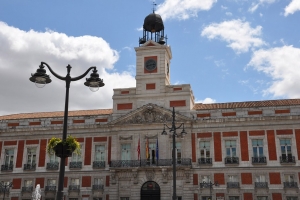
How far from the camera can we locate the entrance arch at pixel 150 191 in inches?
1339

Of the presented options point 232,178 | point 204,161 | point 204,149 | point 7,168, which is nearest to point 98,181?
point 7,168

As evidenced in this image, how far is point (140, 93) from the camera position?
37.1 meters

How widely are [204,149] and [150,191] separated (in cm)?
624

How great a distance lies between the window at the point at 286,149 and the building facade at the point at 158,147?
0.09m

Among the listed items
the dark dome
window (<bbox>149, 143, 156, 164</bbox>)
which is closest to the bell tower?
the dark dome

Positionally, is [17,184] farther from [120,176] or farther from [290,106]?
[290,106]

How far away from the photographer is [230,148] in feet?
111

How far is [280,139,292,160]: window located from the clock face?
46.4 ft

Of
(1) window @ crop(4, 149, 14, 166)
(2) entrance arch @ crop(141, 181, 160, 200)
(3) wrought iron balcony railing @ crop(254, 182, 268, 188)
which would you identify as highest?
(1) window @ crop(4, 149, 14, 166)

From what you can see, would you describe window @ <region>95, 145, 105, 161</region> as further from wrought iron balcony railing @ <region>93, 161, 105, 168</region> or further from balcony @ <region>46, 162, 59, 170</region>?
balcony @ <region>46, 162, 59, 170</region>

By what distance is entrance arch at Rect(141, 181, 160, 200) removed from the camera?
34.0 meters

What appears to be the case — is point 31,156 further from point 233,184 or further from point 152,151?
point 233,184

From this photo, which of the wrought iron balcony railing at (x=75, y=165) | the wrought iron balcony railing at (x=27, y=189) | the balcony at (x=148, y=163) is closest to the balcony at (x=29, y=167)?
the wrought iron balcony railing at (x=27, y=189)

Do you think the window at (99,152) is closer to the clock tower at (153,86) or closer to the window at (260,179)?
the clock tower at (153,86)
